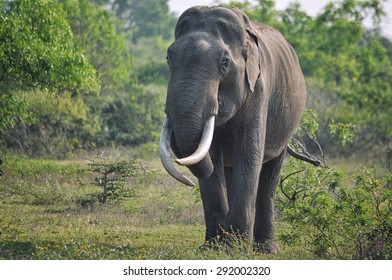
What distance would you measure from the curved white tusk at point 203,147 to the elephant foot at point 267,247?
2316 mm

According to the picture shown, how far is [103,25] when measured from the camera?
95.8ft

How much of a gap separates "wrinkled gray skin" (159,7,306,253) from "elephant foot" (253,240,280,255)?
0.01 metres

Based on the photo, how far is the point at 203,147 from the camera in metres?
8.85

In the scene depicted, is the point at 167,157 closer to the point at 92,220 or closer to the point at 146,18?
the point at 92,220

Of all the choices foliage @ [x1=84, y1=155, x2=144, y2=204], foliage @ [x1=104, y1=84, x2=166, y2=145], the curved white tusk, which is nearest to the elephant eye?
the curved white tusk

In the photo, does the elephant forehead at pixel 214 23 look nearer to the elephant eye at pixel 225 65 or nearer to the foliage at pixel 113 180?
the elephant eye at pixel 225 65

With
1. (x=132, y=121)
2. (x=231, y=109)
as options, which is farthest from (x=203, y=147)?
(x=132, y=121)

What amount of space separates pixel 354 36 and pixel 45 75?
61.2ft

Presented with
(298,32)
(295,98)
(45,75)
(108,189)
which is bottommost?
(298,32)

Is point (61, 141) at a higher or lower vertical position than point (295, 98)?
lower

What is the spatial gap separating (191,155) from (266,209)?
2.84m

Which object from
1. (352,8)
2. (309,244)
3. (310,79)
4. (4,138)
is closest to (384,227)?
(309,244)

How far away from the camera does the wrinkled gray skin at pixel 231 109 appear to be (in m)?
9.03

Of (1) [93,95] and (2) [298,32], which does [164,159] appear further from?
(2) [298,32]
